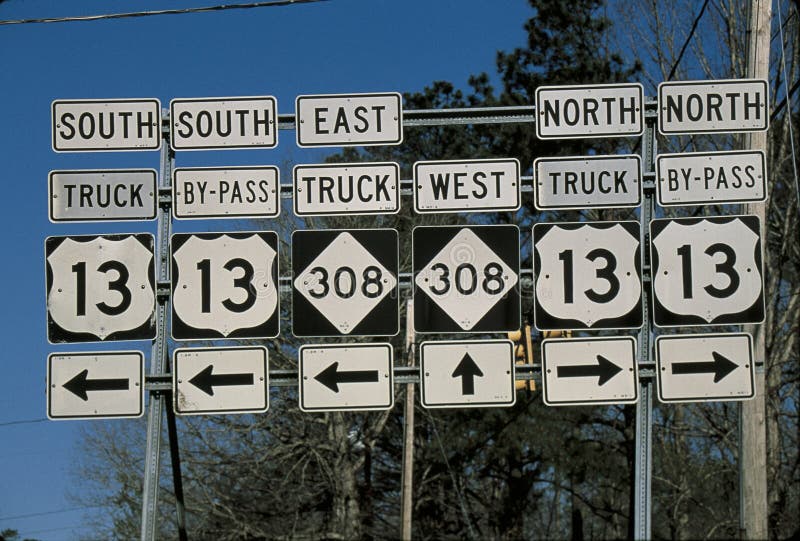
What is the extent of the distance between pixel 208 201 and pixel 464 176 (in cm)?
238

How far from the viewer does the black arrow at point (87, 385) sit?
11906 millimetres

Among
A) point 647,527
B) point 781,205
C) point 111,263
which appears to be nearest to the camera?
point 647,527

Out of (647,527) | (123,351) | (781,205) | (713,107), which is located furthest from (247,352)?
(781,205)

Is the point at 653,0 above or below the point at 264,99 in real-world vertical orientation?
above

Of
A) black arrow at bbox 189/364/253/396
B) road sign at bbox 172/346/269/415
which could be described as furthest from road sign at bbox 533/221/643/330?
black arrow at bbox 189/364/253/396

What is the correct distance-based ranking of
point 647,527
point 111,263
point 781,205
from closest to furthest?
point 647,527 → point 111,263 → point 781,205

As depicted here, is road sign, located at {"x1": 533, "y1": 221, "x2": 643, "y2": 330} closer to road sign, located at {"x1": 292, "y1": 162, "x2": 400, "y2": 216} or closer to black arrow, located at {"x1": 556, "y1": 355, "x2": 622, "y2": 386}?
black arrow, located at {"x1": 556, "y1": 355, "x2": 622, "y2": 386}

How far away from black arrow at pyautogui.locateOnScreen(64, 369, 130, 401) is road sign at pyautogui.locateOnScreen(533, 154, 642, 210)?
164 inches

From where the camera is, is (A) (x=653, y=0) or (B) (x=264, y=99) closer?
(B) (x=264, y=99)

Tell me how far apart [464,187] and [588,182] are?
1146 millimetres

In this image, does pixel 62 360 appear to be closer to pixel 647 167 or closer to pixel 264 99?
pixel 264 99

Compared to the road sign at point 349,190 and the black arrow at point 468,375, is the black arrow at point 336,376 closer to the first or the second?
the black arrow at point 468,375

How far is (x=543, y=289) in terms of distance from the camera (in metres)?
11.8

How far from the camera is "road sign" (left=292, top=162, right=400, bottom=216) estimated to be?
11.9 metres
